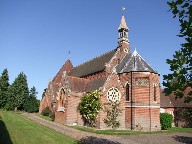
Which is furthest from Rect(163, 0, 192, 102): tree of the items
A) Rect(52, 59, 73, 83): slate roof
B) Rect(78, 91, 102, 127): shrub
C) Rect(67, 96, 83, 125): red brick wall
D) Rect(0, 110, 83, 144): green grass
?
Rect(52, 59, 73, 83): slate roof

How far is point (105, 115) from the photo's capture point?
30000 mm

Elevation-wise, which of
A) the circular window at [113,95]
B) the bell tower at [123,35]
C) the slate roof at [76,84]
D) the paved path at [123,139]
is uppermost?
the bell tower at [123,35]

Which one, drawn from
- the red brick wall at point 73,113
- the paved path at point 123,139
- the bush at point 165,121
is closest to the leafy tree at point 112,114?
the red brick wall at point 73,113

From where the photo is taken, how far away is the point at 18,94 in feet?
213

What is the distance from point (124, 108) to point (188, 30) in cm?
2696

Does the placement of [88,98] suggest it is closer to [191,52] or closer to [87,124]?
[87,124]

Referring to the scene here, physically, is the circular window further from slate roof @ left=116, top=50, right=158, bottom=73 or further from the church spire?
the church spire

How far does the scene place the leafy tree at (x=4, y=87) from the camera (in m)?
66.7

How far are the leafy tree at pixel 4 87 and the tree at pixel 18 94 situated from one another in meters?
3.11

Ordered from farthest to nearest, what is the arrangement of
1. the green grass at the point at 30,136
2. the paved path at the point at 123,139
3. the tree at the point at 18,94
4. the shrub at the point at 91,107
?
the tree at the point at 18,94
the shrub at the point at 91,107
the paved path at the point at 123,139
the green grass at the point at 30,136

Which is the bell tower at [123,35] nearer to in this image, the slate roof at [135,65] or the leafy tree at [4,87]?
the slate roof at [135,65]

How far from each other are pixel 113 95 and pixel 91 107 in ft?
12.8

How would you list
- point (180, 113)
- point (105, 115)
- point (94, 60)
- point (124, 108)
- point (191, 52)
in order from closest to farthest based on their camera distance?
point (191, 52), point (105, 115), point (124, 108), point (180, 113), point (94, 60)

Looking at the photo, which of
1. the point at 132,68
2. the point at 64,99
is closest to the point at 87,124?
the point at 64,99
